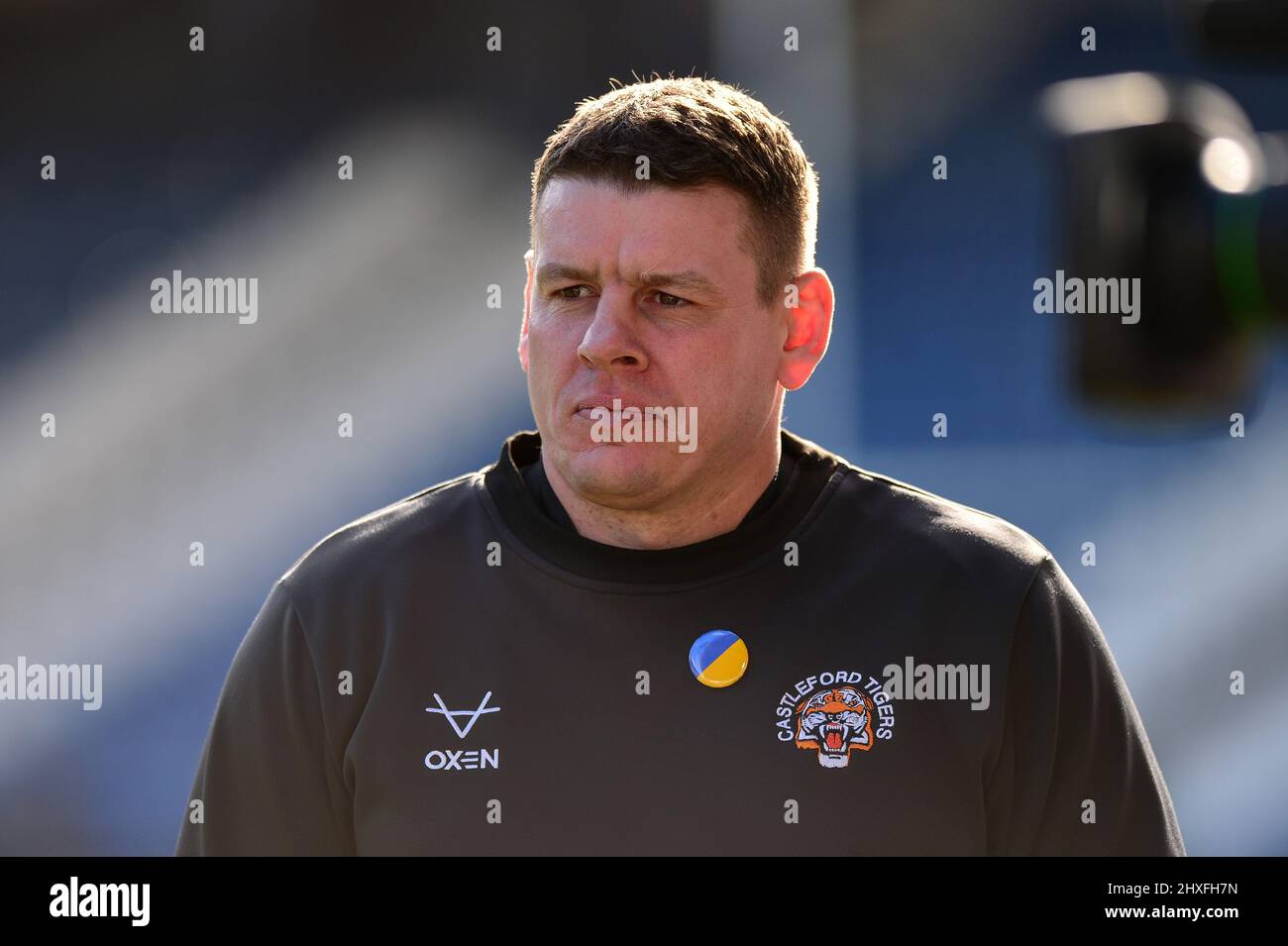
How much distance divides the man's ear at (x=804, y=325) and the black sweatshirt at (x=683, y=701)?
0.50 feet

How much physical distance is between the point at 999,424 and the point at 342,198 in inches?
87.1

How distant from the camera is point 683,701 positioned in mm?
1872

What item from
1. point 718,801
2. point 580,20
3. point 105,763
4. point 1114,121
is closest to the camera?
point 1114,121

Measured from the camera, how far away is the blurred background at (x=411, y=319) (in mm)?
4320

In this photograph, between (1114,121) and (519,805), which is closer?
(1114,121)

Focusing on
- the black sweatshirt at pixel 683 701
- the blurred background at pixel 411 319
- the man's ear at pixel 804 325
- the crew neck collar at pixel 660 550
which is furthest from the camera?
the blurred background at pixel 411 319

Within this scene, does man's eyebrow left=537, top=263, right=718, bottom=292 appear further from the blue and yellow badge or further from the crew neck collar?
the blue and yellow badge

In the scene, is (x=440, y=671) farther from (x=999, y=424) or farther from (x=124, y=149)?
(x=124, y=149)

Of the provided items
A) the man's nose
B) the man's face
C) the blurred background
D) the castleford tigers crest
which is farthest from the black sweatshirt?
the blurred background

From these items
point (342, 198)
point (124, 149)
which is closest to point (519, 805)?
point (342, 198)

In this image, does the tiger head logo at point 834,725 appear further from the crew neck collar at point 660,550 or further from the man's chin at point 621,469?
the man's chin at point 621,469

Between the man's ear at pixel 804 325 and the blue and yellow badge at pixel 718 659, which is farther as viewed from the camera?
the man's ear at pixel 804 325

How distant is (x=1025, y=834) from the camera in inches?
75.3

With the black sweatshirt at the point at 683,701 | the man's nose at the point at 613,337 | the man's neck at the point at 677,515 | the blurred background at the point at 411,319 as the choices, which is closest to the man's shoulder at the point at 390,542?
the black sweatshirt at the point at 683,701
